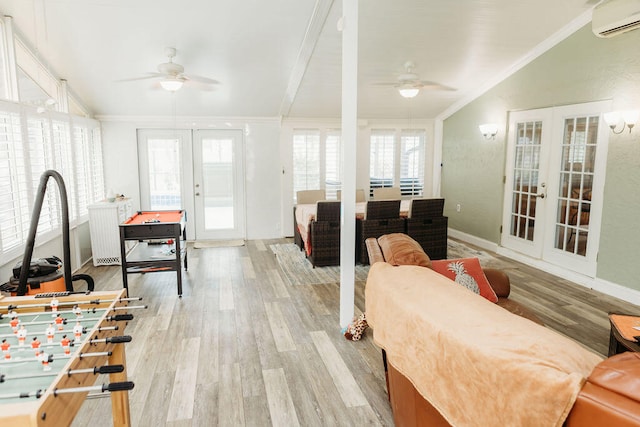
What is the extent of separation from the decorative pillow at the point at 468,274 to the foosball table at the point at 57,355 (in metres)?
2.06

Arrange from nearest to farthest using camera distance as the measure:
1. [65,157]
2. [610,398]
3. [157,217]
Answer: [610,398] → [157,217] → [65,157]

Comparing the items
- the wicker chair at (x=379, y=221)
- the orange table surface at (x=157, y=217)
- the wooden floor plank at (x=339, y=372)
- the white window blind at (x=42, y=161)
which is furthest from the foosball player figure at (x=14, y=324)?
the wicker chair at (x=379, y=221)

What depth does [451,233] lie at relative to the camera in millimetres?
7602

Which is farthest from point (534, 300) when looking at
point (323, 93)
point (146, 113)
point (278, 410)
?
point (146, 113)

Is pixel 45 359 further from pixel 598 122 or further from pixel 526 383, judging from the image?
pixel 598 122

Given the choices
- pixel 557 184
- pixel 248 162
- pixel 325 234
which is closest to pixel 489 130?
pixel 557 184

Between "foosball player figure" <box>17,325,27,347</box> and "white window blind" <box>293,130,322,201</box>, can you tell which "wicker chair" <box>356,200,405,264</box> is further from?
"foosball player figure" <box>17,325,27,347</box>

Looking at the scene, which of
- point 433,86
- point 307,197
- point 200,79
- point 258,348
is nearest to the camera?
point 258,348

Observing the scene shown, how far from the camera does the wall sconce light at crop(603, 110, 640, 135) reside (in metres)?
4.21

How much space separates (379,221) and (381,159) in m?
2.58

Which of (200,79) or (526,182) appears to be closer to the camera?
(200,79)

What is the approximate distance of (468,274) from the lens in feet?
9.92

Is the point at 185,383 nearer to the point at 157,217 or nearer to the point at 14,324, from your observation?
the point at 14,324

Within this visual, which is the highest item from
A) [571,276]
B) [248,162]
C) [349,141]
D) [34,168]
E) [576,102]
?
[576,102]
